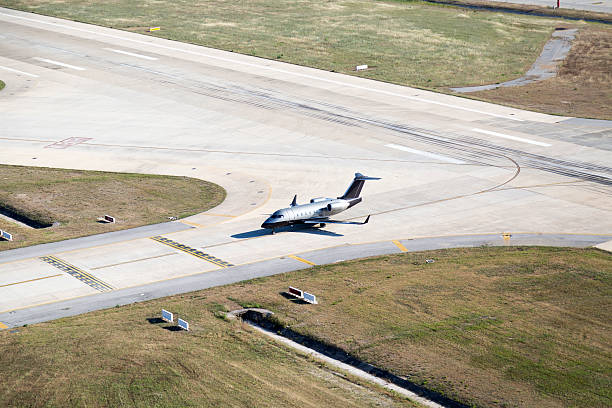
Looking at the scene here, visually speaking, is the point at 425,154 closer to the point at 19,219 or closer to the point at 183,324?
the point at 19,219

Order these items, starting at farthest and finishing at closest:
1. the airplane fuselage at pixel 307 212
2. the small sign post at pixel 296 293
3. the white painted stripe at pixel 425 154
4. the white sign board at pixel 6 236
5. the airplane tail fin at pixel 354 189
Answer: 1. the white painted stripe at pixel 425 154
2. the airplane tail fin at pixel 354 189
3. the airplane fuselage at pixel 307 212
4. the white sign board at pixel 6 236
5. the small sign post at pixel 296 293

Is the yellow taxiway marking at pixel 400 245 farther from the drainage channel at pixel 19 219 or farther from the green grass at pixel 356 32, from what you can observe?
the green grass at pixel 356 32

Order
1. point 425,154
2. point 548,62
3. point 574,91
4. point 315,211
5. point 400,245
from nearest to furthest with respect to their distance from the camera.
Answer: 1. point 400,245
2. point 315,211
3. point 425,154
4. point 574,91
5. point 548,62

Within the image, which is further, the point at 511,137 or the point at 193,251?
the point at 511,137

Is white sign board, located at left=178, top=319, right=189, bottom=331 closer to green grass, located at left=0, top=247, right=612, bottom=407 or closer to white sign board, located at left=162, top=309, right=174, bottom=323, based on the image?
green grass, located at left=0, top=247, right=612, bottom=407

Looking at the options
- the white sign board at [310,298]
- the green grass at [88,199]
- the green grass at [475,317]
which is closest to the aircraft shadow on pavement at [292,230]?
the green grass at [475,317]

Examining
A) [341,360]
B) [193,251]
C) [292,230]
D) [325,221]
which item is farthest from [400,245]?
[341,360]

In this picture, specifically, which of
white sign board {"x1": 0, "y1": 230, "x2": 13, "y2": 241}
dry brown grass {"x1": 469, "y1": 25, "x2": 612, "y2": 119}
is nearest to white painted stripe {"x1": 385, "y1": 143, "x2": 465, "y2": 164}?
dry brown grass {"x1": 469, "y1": 25, "x2": 612, "y2": 119}
